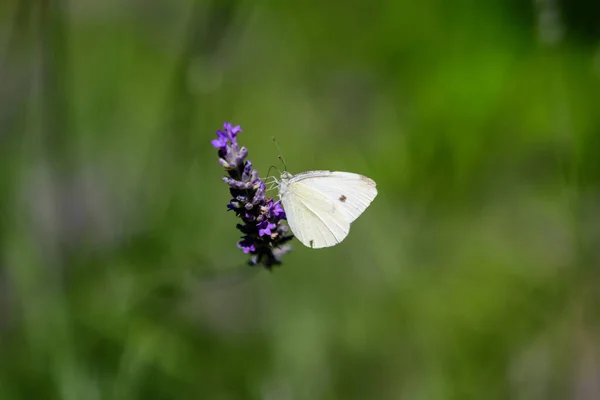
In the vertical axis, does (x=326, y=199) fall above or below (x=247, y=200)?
above

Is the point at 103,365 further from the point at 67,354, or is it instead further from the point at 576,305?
the point at 576,305

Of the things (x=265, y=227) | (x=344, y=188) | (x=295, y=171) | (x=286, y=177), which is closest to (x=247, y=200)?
(x=265, y=227)

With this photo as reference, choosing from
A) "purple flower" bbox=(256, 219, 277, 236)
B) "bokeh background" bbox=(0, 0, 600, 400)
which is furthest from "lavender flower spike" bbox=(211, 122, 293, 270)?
"bokeh background" bbox=(0, 0, 600, 400)

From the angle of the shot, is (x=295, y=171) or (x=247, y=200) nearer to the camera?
(x=247, y=200)

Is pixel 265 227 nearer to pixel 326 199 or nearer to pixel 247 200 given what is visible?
pixel 247 200

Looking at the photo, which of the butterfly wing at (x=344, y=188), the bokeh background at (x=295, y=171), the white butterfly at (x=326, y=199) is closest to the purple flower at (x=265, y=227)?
the white butterfly at (x=326, y=199)

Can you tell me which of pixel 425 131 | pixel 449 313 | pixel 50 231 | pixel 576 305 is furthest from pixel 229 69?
pixel 576 305

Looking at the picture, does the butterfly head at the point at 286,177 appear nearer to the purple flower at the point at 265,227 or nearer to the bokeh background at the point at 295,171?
the purple flower at the point at 265,227
